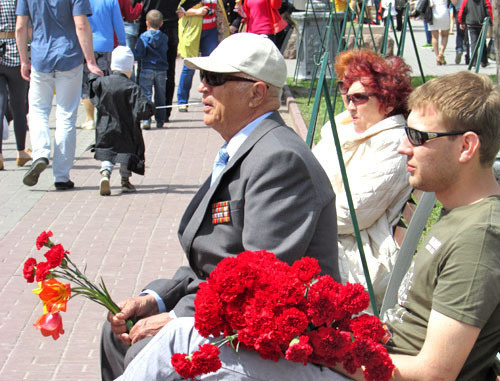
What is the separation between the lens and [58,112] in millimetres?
7801

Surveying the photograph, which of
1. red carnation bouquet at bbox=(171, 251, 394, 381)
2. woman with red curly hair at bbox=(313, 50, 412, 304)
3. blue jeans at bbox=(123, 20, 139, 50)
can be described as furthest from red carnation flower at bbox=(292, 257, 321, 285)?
blue jeans at bbox=(123, 20, 139, 50)

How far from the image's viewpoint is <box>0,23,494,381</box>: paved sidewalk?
435 cm

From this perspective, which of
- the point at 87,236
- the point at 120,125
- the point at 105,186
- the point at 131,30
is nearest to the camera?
the point at 87,236

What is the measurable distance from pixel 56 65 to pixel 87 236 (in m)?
2.03

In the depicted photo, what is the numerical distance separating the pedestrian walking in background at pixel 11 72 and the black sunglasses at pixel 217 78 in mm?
5850

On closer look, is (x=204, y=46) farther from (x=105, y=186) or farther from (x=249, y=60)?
(x=249, y=60)

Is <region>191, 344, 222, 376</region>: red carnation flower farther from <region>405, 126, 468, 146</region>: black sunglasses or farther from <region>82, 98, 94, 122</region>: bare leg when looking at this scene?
<region>82, 98, 94, 122</region>: bare leg

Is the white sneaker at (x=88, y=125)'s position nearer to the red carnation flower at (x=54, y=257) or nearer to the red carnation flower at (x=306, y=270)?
the red carnation flower at (x=54, y=257)

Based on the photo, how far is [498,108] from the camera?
2.21 m

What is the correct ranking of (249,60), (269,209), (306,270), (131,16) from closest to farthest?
(306,270)
(269,209)
(249,60)
(131,16)

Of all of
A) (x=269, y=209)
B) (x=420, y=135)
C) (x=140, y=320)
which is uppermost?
(x=420, y=135)

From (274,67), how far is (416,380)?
135 cm

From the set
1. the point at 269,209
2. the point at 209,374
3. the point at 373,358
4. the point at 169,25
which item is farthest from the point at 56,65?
the point at 373,358

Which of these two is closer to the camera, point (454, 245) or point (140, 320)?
point (454, 245)
